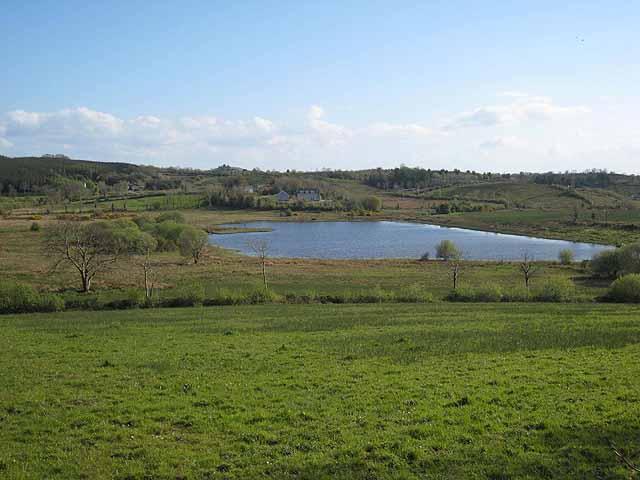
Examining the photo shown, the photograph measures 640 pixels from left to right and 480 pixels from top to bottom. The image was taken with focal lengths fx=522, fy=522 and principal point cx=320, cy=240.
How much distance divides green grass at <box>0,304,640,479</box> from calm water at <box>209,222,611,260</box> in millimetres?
65358

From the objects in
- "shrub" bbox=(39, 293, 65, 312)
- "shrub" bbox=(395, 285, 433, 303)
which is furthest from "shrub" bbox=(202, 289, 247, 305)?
"shrub" bbox=(395, 285, 433, 303)

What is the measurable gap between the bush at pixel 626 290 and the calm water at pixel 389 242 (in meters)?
41.8

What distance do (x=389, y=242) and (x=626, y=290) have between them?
67.0 metres

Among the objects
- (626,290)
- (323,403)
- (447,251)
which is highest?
(323,403)

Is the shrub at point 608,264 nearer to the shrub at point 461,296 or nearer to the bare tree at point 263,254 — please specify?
the shrub at point 461,296

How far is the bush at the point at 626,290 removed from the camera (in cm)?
3823

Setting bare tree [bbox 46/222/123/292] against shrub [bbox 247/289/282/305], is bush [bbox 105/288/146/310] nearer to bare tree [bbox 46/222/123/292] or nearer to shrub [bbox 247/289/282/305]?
shrub [bbox 247/289/282/305]

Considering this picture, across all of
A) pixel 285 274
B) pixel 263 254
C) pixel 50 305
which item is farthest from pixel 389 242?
pixel 50 305

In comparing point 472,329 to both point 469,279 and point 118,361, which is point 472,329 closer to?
point 118,361

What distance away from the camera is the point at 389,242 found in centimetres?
10494

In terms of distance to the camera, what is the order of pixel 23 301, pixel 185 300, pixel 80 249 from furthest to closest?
pixel 80 249, pixel 185 300, pixel 23 301

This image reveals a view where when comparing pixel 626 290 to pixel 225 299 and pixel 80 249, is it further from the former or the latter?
pixel 80 249

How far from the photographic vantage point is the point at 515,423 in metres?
10.8

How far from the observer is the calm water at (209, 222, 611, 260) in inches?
3433
